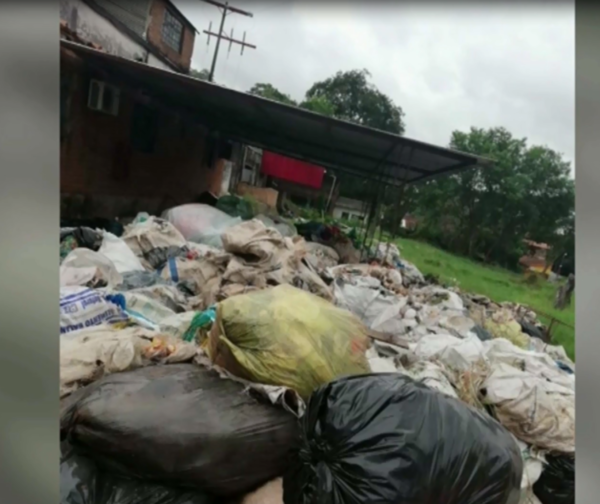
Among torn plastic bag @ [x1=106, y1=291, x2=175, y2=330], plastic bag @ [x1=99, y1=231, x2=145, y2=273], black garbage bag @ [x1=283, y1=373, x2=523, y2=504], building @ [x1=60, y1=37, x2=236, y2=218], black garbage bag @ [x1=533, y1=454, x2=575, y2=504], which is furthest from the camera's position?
building @ [x1=60, y1=37, x2=236, y2=218]

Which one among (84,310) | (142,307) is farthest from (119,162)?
(84,310)

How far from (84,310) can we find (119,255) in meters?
1.56

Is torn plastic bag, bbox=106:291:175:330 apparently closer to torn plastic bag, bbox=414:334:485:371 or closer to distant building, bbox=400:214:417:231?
torn plastic bag, bbox=414:334:485:371

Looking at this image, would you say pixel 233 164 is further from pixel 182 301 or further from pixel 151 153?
pixel 182 301

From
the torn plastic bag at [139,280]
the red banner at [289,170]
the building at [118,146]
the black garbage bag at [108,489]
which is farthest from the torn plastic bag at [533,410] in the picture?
the red banner at [289,170]

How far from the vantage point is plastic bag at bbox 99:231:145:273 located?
3344 millimetres

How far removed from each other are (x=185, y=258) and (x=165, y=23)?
1222 centimetres

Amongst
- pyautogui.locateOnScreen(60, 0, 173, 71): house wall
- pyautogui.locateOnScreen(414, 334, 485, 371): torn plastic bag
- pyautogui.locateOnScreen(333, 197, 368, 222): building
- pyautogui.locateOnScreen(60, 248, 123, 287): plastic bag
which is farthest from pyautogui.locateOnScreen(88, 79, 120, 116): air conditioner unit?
pyautogui.locateOnScreen(333, 197, 368, 222): building

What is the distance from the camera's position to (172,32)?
14414 millimetres

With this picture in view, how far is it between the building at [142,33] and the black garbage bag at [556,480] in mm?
5473

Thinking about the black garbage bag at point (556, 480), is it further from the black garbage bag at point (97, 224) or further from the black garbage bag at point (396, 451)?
the black garbage bag at point (97, 224)

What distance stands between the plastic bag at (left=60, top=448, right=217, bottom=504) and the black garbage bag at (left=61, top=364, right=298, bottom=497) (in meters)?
0.03

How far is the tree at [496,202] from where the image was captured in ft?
58.3

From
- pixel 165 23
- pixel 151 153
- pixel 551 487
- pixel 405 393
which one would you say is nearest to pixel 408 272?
pixel 151 153
